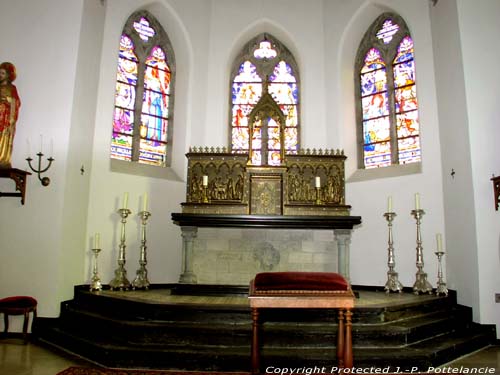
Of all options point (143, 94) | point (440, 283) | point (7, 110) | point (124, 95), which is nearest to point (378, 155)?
point (440, 283)

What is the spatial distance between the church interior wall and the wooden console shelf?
19cm

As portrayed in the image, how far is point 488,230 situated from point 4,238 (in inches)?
319

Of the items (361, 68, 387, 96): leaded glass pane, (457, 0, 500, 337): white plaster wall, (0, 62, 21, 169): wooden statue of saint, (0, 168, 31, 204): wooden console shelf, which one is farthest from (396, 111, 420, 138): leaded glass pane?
(0, 62, 21, 169): wooden statue of saint

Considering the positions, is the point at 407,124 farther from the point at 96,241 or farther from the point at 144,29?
the point at 96,241

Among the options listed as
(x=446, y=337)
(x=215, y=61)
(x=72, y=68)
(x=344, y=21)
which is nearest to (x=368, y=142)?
(x=344, y=21)

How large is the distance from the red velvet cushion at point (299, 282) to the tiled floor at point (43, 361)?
6.54 feet

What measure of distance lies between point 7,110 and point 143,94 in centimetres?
337

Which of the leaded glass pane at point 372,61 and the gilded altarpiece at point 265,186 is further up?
the leaded glass pane at point 372,61

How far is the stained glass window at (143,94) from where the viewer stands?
30.9 ft

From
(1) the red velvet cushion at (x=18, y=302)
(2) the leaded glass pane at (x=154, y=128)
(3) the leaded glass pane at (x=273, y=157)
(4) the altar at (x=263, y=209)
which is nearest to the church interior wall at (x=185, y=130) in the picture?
(1) the red velvet cushion at (x=18, y=302)

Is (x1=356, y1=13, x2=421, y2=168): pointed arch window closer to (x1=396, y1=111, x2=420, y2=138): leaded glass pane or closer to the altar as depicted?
(x1=396, y1=111, x2=420, y2=138): leaded glass pane

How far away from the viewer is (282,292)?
4.43 metres

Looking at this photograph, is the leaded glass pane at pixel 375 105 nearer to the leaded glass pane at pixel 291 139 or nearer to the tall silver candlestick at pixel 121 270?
the leaded glass pane at pixel 291 139

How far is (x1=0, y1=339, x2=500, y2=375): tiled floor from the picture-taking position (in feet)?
16.4
